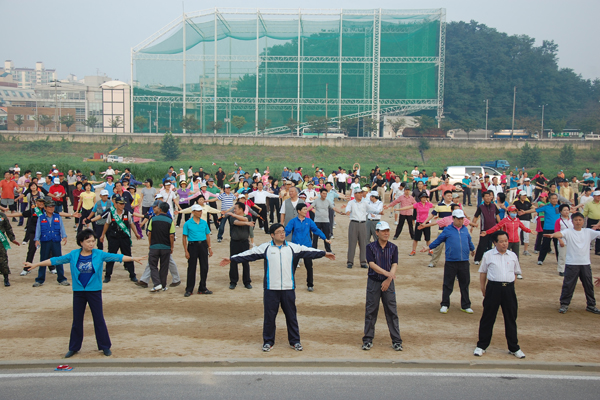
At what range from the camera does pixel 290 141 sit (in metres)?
62.3

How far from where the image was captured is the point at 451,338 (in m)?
7.50

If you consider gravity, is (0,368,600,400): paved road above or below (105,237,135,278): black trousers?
below

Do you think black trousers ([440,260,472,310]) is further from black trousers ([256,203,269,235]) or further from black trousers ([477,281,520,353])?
black trousers ([256,203,269,235])

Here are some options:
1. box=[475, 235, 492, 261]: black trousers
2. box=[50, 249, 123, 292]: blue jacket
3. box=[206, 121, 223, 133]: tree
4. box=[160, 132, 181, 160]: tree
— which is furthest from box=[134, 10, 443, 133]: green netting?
box=[50, 249, 123, 292]: blue jacket

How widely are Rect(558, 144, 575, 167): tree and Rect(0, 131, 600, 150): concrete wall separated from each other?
3.98 m

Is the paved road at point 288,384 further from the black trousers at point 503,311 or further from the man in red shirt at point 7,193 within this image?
the man in red shirt at point 7,193

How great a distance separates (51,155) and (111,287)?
52405mm

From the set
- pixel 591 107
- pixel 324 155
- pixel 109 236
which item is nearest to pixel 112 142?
pixel 324 155

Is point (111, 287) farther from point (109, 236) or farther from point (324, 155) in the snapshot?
point (324, 155)

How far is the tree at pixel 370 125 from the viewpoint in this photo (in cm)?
6975

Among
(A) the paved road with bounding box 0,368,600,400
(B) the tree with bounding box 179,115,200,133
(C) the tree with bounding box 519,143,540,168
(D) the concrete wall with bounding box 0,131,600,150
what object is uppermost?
(B) the tree with bounding box 179,115,200,133

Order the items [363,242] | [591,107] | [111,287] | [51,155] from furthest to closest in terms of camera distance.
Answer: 1. [591,107]
2. [51,155]
3. [363,242]
4. [111,287]

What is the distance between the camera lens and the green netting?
7475 cm

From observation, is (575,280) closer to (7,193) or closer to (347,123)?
(7,193)
